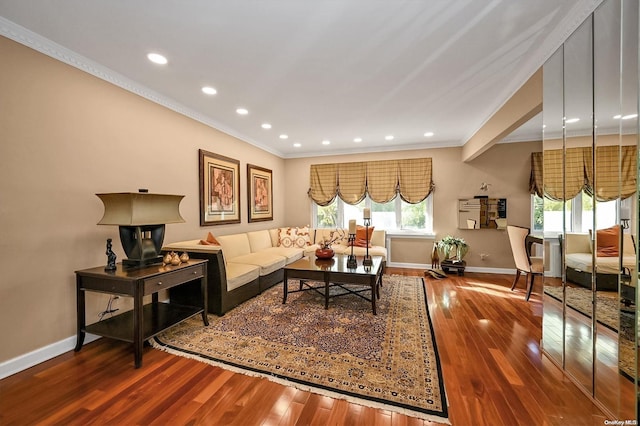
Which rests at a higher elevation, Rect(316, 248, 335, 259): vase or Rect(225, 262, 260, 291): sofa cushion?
Rect(316, 248, 335, 259): vase

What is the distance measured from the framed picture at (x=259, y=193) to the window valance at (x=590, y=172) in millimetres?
4273

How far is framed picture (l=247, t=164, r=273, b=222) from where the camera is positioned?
4836mm

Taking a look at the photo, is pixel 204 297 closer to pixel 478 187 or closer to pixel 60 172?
pixel 60 172

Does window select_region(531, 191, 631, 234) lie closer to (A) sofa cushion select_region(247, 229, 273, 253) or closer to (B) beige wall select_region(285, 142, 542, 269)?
(B) beige wall select_region(285, 142, 542, 269)

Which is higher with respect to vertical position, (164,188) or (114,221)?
(164,188)

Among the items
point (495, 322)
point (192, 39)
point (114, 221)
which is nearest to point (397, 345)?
point (495, 322)

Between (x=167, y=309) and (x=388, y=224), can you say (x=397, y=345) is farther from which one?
(x=388, y=224)

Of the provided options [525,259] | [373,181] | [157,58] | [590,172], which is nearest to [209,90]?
[157,58]

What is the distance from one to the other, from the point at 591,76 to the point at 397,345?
2.47 metres

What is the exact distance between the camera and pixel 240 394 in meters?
1.67

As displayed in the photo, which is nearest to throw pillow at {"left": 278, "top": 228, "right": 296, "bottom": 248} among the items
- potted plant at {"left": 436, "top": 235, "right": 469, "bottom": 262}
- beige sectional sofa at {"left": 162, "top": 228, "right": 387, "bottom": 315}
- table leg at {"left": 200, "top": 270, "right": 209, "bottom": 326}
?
beige sectional sofa at {"left": 162, "top": 228, "right": 387, "bottom": 315}

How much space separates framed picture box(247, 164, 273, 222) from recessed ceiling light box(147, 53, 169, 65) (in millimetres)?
2515

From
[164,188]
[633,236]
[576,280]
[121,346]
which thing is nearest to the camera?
[633,236]

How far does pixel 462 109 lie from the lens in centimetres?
340
